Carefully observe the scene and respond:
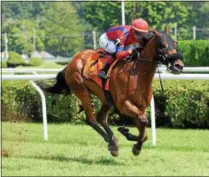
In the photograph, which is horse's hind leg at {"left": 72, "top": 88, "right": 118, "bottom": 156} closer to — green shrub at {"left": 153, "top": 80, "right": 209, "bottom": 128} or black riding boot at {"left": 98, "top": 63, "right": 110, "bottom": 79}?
black riding boot at {"left": 98, "top": 63, "right": 110, "bottom": 79}

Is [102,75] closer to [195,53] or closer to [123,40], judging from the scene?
[123,40]

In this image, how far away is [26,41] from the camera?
4981cm

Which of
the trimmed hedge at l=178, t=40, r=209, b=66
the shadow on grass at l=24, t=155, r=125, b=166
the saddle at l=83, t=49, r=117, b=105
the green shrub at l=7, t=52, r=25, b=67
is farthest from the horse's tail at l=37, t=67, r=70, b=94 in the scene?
the green shrub at l=7, t=52, r=25, b=67

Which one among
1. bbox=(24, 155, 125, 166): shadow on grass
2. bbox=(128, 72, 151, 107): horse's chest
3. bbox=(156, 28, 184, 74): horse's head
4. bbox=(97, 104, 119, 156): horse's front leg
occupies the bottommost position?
bbox=(24, 155, 125, 166): shadow on grass

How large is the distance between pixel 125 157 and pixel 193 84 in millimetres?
2618

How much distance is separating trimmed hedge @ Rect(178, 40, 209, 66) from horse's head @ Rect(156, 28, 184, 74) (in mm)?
17006

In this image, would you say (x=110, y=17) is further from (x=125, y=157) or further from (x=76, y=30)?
(x=125, y=157)

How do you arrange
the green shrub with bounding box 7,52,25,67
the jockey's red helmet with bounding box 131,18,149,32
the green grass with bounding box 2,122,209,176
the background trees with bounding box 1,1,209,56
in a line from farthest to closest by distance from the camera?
1. the background trees with bounding box 1,1,209,56
2. the green shrub with bounding box 7,52,25,67
3. the jockey's red helmet with bounding box 131,18,149,32
4. the green grass with bounding box 2,122,209,176

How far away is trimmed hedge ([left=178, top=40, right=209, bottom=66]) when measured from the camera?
22.3 metres

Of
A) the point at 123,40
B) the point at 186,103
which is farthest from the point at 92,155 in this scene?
the point at 186,103

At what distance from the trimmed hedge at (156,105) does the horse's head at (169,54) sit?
2.15 metres

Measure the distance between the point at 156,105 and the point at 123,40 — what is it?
2690 millimetres

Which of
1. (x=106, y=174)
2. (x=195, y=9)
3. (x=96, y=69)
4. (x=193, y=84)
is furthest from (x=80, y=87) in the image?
(x=195, y=9)

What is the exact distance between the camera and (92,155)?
609 cm
